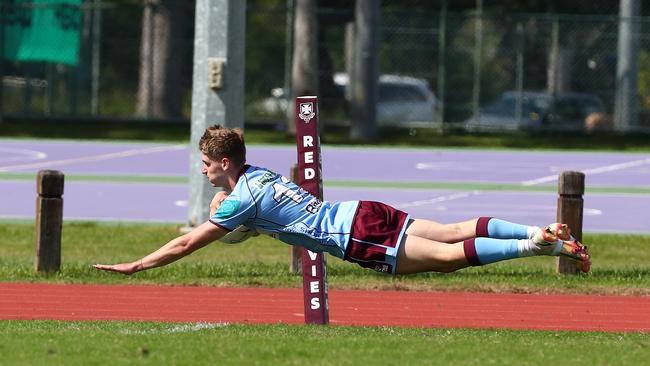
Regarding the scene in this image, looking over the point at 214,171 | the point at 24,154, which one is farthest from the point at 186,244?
the point at 24,154

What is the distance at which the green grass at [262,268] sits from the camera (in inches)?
612

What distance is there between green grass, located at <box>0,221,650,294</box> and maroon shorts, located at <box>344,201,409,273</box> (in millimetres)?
4726

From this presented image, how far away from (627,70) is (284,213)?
25751mm

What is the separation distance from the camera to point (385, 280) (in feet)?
51.9

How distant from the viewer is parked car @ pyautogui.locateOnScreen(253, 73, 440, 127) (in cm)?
3672

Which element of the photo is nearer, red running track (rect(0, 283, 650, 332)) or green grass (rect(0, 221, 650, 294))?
red running track (rect(0, 283, 650, 332))

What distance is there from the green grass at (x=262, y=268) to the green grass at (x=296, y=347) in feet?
14.5

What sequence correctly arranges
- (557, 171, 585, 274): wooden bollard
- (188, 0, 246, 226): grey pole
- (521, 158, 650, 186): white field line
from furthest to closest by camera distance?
(521, 158, 650, 186): white field line, (188, 0, 246, 226): grey pole, (557, 171, 585, 274): wooden bollard

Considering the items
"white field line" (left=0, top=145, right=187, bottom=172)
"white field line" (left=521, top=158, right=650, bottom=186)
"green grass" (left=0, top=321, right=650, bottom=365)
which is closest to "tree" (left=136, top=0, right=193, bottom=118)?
"white field line" (left=0, top=145, right=187, bottom=172)

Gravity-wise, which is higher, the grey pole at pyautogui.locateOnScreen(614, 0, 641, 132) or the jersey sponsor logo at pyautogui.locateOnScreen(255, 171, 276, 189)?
the grey pole at pyautogui.locateOnScreen(614, 0, 641, 132)

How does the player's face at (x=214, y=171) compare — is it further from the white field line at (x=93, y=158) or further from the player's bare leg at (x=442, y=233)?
the white field line at (x=93, y=158)

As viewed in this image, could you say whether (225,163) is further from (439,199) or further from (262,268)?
(439,199)

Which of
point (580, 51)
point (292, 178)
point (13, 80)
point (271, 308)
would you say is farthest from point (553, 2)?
point (271, 308)

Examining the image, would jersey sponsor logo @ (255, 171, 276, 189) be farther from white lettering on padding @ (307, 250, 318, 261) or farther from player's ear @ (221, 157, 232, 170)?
white lettering on padding @ (307, 250, 318, 261)
